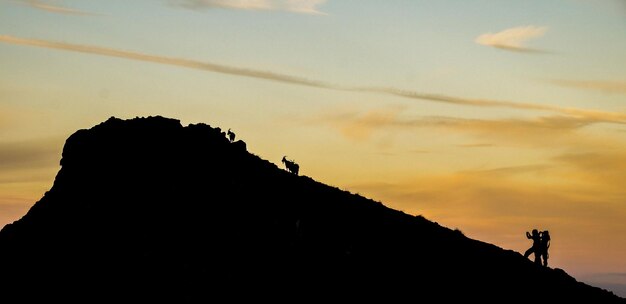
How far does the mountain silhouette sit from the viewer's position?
48688 millimetres

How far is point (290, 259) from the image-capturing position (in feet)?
166

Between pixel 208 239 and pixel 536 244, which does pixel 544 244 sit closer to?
pixel 536 244

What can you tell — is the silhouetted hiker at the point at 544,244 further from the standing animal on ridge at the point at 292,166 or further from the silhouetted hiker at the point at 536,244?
the standing animal on ridge at the point at 292,166

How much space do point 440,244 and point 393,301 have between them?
14.6 meters

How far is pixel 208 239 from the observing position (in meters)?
50.7

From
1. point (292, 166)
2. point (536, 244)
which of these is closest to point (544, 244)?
point (536, 244)

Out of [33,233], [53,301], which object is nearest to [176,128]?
[33,233]

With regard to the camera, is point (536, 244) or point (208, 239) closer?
point (208, 239)

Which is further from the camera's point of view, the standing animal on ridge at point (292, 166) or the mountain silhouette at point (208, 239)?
the standing animal on ridge at point (292, 166)

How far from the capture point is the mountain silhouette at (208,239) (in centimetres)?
4869

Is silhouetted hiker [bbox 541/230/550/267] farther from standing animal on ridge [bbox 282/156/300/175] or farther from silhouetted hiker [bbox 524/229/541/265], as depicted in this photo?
standing animal on ridge [bbox 282/156/300/175]

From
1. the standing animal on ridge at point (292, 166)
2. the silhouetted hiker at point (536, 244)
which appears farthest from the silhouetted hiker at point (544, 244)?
the standing animal on ridge at point (292, 166)

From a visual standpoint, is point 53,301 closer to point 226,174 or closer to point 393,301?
point 226,174

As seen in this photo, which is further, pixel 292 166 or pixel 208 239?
pixel 292 166
